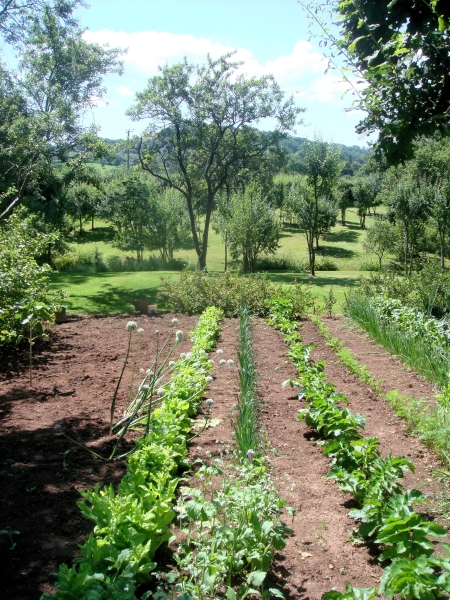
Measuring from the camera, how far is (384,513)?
274 cm

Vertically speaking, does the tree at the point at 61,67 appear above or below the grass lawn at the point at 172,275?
above

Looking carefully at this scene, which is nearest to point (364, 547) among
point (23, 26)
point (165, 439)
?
point (165, 439)

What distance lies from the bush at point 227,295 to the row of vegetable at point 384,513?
6.17 metres

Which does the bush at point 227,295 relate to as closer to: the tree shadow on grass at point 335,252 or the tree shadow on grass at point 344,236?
the tree shadow on grass at point 335,252

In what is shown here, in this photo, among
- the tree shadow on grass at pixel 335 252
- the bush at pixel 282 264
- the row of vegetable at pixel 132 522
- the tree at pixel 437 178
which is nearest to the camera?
the row of vegetable at pixel 132 522

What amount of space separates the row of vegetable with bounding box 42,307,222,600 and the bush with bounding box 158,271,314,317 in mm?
6826

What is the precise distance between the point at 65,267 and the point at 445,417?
20.7 metres

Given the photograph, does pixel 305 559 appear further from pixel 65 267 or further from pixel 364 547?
pixel 65 267

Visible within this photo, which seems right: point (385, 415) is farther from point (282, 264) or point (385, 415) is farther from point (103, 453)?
point (282, 264)

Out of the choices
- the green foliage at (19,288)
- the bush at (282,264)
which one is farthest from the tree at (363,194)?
the green foliage at (19,288)

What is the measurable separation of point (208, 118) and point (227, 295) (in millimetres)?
13529

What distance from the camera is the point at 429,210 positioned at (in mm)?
23562

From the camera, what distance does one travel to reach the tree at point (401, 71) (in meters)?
4.04

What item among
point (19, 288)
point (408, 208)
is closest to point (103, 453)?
point (19, 288)
